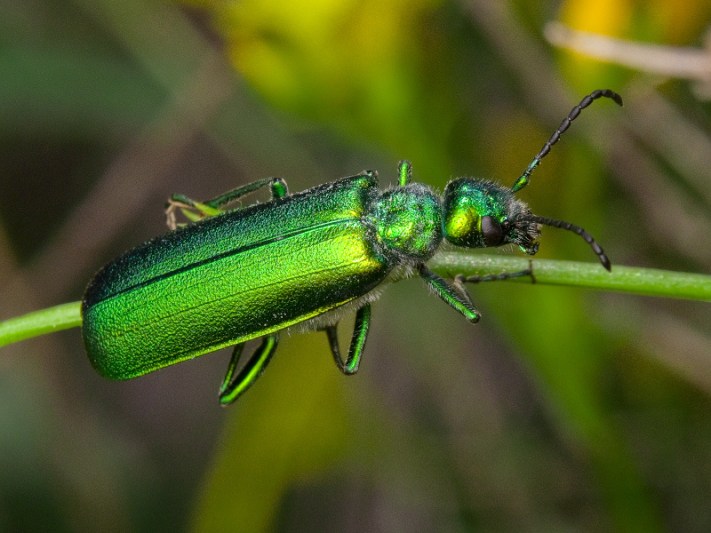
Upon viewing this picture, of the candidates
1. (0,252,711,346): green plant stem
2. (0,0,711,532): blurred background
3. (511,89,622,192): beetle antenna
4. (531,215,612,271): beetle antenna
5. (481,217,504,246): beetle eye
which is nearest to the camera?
(0,252,711,346): green plant stem

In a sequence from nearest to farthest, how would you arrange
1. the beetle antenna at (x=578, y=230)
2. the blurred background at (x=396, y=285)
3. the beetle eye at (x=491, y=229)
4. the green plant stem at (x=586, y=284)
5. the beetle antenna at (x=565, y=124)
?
1. the green plant stem at (x=586, y=284)
2. the beetle antenna at (x=578, y=230)
3. the beetle antenna at (x=565, y=124)
4. the beetle eye at (x=491, y=229)
5. the blurred background at (x=396, y=285)

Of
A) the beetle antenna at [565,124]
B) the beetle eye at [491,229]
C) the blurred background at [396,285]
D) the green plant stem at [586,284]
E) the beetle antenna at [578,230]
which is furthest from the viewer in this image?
the blurred background at [396,285]

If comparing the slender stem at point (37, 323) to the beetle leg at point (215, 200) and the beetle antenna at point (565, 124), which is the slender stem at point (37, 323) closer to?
the beetle leg at point (215, 200)

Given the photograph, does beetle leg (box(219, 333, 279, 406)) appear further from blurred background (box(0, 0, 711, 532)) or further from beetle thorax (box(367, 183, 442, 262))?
blurred background (box(0, 0, 711, 532))

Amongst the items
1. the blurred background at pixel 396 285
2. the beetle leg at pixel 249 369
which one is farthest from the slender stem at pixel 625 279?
the blurred background at pixel 396 285

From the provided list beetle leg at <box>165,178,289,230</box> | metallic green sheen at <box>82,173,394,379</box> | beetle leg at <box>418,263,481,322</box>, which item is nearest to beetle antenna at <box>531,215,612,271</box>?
beetle leg at <box>418,263,481,322</box>

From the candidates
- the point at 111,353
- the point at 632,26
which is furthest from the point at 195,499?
the point at 632,26

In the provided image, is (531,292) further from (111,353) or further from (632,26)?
(111,353)
